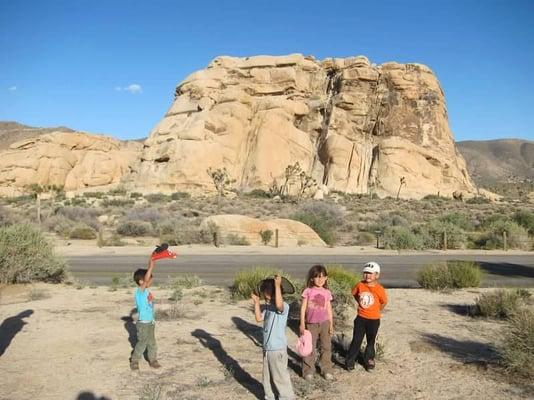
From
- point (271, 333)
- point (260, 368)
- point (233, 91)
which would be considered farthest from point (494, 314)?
point (233, 91)

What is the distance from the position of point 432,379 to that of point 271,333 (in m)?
2.17

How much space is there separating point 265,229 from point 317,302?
66.5 feet

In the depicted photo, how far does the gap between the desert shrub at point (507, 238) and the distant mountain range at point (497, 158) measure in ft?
336

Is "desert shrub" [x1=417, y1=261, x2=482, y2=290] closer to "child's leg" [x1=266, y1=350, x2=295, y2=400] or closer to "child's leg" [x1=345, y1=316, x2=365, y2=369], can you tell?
"child's leg" [x1=345, y1=316, x2=365, y2=369]

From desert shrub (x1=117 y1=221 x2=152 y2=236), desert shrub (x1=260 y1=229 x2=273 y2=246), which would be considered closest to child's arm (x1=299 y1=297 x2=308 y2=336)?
desert shrub (x1=260 y1=229 x2=273 y2=246)

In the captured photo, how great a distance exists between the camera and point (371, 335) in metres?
6.34

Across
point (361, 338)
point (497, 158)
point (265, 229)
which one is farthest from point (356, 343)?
point (497, 158)

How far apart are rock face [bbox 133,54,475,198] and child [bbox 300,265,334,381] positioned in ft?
177

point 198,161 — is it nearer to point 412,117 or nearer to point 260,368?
point 412,117

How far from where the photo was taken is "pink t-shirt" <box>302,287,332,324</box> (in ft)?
19.6

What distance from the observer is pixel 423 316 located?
9250 millimetres

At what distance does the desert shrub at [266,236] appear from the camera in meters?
25.7

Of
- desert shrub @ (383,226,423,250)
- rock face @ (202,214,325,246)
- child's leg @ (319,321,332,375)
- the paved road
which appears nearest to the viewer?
child's leg @ (319,321,332,375)

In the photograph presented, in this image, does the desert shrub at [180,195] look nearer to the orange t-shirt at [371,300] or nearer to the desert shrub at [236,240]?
the desert shrub at [236,240]
